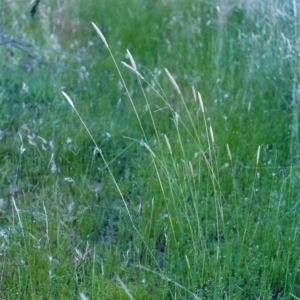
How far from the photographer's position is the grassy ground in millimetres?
2744

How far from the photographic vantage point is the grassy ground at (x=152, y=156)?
2.74 metres

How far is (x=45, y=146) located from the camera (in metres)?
3.70

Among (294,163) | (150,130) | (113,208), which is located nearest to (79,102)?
(150,130)

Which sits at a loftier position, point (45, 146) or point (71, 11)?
point (71, 11)

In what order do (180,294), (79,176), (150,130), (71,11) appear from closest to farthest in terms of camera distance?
(180,294) < (79,176) < (150,130) < (71,11)

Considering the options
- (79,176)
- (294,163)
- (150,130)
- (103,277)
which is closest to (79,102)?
(150,130)

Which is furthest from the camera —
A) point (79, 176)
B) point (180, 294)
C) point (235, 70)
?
point (235, 70)

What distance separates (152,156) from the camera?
2.96m

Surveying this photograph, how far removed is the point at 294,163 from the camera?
11.9 ft

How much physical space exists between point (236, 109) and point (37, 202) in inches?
58.2

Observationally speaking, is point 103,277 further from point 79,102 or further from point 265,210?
point 79,102

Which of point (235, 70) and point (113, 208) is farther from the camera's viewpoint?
point (235, 70)

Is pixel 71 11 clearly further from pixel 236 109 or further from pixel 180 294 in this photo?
pixel 180 294

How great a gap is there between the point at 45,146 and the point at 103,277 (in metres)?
1.21
